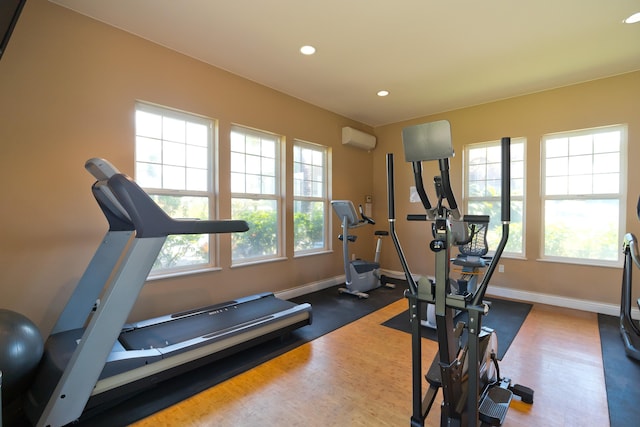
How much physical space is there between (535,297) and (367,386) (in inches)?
135

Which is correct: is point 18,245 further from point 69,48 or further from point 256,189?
point 256,189

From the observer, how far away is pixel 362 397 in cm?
216

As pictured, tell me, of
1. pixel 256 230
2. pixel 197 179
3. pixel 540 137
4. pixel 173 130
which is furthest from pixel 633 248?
pixel 173 130

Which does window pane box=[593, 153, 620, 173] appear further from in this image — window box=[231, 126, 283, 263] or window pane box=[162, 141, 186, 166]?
window pane box=[162, 141, 186, 166]

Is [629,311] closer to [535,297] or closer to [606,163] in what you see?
[535,297]

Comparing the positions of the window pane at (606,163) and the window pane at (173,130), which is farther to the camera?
the window pane at (606,163)

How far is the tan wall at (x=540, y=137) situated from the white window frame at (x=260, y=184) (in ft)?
8.25

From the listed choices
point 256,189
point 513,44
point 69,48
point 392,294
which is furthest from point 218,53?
point 392,294

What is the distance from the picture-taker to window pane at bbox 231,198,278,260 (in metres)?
3.89

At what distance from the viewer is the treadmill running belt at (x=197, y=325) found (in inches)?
94.0

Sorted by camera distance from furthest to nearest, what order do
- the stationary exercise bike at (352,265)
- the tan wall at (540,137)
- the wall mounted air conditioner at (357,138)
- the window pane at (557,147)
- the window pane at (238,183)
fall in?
the wall mounted air conditioner at (357,138)
the stationary exercise bike at (352,265)
the window pane at (557,147)
the window pane at (238,183)
the tan wall at (540,137)

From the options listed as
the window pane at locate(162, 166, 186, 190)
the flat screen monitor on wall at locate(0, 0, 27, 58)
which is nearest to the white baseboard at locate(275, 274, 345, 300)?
the window pane at locate(162, 166, 186, 190)

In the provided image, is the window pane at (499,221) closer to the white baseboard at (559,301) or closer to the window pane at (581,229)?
the window pane at (581,229)

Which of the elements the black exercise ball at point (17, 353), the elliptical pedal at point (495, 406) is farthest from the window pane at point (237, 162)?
the elliptical pedal at point (495, 406)
